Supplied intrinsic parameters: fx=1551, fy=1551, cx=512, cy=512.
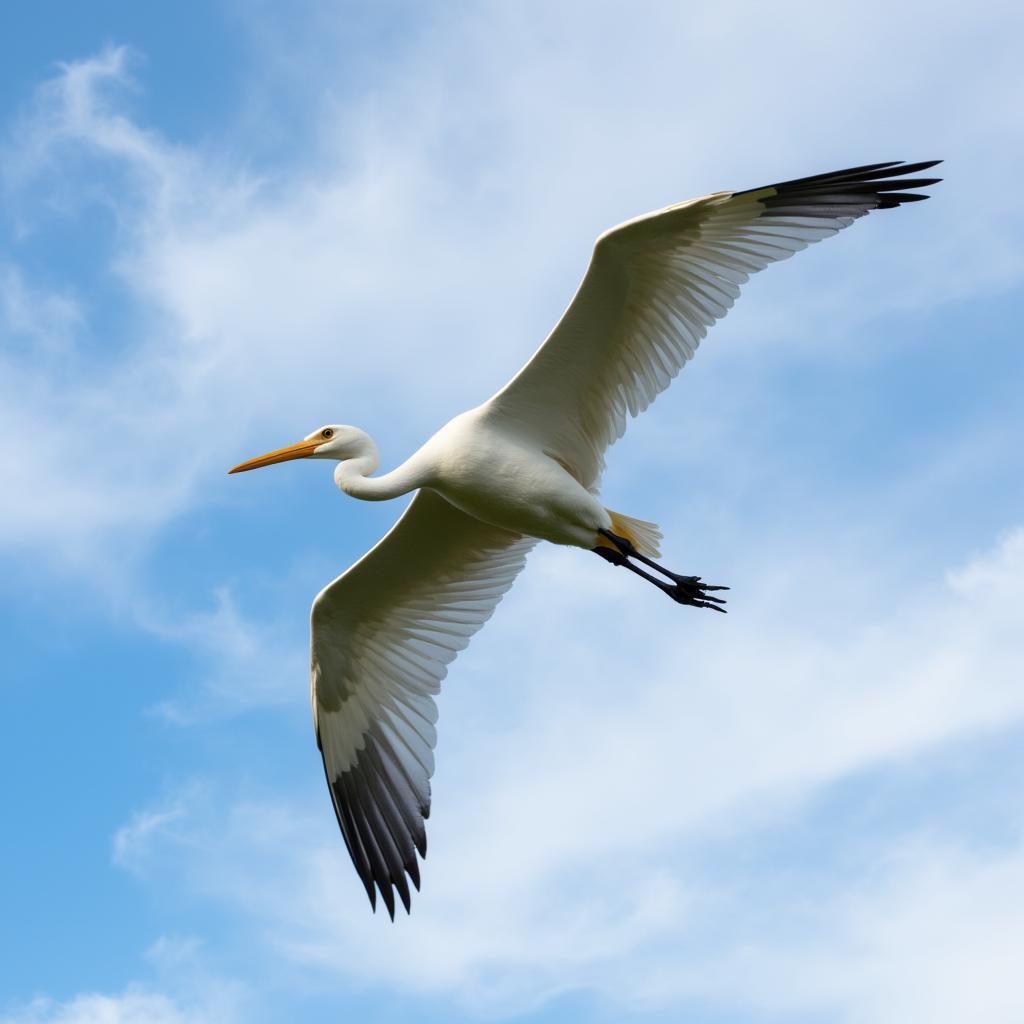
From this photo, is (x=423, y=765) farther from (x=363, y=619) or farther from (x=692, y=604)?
(x=692, y=604)

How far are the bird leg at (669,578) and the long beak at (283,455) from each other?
2.41 metres

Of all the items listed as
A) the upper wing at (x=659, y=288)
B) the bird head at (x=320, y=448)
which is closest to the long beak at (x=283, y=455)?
the bird head at (x=320, y=448)

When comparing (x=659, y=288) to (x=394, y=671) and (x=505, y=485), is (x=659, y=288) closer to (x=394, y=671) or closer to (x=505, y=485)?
(x=505, y=485)

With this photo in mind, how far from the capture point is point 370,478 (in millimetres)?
11656

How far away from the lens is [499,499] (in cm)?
1122

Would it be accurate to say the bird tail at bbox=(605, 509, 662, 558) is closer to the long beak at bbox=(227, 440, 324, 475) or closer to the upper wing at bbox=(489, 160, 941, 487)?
the upper wing at bbox=(489, 160, 941, 487)

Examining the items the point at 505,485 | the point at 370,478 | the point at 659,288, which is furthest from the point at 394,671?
the point at 659,288

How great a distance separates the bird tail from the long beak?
2418 mm

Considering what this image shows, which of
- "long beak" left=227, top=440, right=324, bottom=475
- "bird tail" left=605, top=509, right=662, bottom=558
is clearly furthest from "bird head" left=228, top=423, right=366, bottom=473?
"bird tail" left=605, top=509, right=662, bottom=558

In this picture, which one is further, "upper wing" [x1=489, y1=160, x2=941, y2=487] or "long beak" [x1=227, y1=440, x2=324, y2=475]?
"long beak" [x1=227, y1=440, x2=324, y2=475]

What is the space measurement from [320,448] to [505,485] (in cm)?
179

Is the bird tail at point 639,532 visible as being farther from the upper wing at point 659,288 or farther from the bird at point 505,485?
the upper wing at point 659,288

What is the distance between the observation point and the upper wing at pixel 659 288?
416 inches

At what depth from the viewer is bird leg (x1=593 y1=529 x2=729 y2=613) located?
11.8 m
